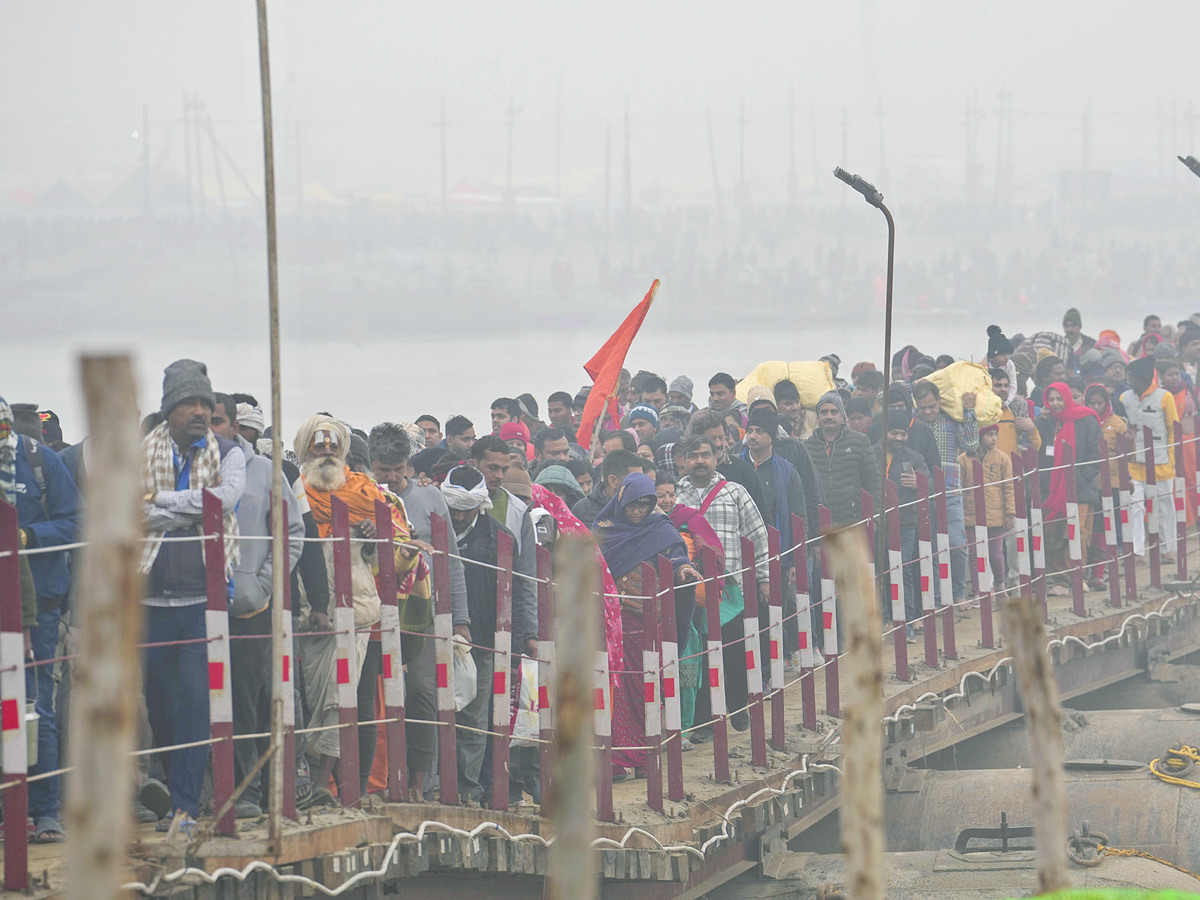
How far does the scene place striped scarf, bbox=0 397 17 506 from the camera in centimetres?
529

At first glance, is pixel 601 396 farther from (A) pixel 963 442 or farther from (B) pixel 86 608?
(B) pixel 86 608

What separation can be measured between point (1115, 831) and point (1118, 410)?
18.0 feet

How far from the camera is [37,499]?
5449 millimetres

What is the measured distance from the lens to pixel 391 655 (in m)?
6.06

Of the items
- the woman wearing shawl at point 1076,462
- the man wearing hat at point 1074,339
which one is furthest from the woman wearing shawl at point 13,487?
the man wearing hat at point 1074,339

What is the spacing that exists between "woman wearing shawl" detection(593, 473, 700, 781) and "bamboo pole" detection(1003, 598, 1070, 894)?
5.34 m

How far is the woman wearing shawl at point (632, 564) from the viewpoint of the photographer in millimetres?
7797

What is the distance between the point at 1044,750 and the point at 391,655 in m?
3.92

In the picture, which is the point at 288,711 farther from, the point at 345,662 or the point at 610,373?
the point at 610,373

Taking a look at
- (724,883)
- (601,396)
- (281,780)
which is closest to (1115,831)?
(724,883)

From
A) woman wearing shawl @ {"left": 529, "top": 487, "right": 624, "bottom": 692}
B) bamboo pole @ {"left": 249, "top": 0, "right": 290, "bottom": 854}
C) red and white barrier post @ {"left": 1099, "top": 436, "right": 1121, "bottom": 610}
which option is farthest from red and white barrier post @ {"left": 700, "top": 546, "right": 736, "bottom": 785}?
red and white barrier post @ {"left": 1099, "top": 436, "right": 1121, "bottom": 610}

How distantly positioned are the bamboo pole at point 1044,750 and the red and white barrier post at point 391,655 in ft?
12.5

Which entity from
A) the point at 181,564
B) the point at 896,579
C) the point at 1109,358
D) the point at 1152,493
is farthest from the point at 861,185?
the point at 1109,358

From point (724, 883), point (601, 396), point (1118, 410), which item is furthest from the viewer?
point (1118, 410)
